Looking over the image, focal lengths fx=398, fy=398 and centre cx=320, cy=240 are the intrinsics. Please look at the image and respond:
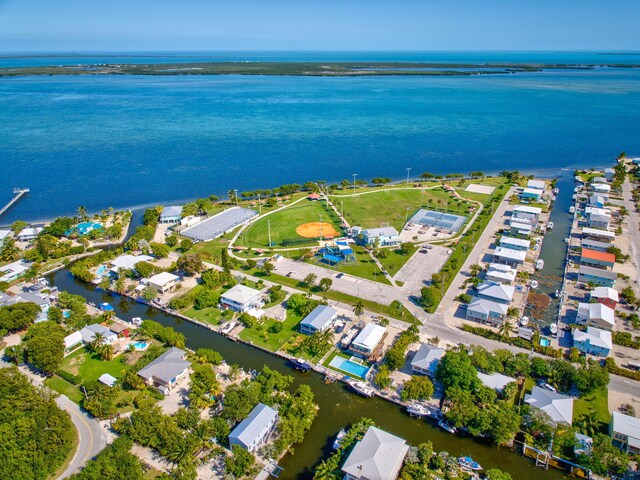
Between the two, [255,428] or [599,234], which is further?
[599,234]

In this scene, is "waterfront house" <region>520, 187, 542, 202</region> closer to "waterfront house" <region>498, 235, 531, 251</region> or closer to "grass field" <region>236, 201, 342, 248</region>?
"waterfront house" <region>498, 235, 531, 251</region>

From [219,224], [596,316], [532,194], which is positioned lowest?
[596,316]

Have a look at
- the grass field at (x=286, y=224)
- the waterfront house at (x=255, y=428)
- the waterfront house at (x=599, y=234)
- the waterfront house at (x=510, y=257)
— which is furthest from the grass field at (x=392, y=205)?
the waterfront house at (x=255, y=428)

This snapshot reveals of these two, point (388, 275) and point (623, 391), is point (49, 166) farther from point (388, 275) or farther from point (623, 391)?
point (623, 391)

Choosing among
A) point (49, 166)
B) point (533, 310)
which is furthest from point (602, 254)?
point (49, 166)

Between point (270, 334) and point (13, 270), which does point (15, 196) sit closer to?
point (13, 270)

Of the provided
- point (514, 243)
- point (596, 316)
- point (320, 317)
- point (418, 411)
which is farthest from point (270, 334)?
point (514, 243)
